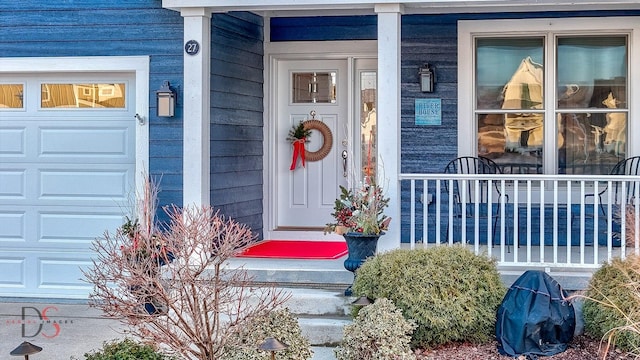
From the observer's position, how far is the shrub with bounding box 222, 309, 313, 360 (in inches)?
192

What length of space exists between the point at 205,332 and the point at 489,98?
4.55m

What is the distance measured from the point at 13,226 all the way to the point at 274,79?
298 cm

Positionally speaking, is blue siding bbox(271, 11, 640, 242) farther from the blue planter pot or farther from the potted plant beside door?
the blue planter pot

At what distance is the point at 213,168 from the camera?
752cm

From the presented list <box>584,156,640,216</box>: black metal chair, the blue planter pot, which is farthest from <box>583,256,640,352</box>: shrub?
<box>584,156,640,216</box>: black metal chair

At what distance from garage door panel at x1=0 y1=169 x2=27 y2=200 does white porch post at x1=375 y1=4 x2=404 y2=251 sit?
3.58 meters

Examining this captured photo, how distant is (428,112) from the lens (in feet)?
26.6

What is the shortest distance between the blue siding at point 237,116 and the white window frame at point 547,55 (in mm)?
2045

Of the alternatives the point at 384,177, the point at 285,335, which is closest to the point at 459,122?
the point at 384,177

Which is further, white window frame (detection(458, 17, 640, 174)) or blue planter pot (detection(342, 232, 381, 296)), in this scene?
white window frame (detection(458, 17, 640, 174))

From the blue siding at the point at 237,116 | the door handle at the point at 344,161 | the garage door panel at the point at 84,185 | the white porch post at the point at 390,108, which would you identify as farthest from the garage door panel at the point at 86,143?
the white porch post at the point at 390,108

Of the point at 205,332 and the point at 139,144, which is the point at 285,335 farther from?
the point at 139,144

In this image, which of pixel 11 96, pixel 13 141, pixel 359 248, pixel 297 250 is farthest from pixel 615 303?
pixel 11 96

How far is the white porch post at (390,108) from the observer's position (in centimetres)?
675
